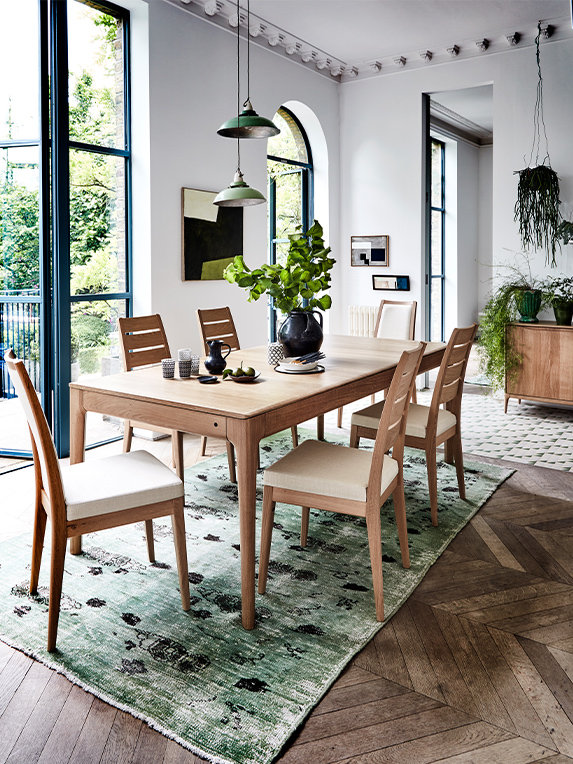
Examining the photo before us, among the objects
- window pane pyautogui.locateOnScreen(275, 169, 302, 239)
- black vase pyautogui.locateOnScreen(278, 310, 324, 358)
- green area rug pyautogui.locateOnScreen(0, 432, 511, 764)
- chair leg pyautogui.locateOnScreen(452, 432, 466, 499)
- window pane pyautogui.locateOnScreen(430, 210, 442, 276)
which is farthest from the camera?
window pane pyautogui.locateOnScreen(430, 210, 442, 276)

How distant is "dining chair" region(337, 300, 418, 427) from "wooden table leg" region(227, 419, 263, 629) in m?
2.79

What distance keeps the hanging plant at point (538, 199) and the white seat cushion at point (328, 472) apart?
378 centimetres

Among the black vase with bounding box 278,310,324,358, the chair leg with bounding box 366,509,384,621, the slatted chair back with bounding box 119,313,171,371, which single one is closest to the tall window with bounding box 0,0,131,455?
the slatted chair back with bounding box 119,313,171,371

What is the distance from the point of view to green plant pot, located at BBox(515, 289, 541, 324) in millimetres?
5582

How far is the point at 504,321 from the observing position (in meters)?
→ 5.59

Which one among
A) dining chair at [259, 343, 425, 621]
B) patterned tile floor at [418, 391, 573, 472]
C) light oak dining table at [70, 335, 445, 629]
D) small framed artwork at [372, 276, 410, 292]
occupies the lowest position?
patterned tile floor at [418, 391, 573, 472]

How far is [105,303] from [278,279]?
2.07 m

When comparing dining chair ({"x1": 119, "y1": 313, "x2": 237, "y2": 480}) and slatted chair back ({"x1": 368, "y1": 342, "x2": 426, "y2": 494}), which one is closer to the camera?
slatted chair back ({"x1": 368, "y1": 342, "x2": 426, "y2": 494})

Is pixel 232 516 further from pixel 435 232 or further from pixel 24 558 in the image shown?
pixel 435 232

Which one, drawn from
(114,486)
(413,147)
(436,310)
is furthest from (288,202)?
(114,486)

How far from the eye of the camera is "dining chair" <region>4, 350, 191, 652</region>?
6.85ft

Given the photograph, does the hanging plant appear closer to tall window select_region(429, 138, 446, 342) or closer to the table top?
the table top

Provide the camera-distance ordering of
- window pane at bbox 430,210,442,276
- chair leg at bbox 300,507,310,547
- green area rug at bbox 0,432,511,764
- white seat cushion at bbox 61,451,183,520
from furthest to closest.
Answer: window pane at bbox 430,210,442,276 → chair leg at bbox 300,507,310,547 → white seat cushion at bbox 61,451,183,520 → green area rug at bbox 0,432,511,764

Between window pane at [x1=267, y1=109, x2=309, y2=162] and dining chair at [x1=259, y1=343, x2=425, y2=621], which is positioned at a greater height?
window pane at [x1=267, y1=109, x2=309, y2=162]
